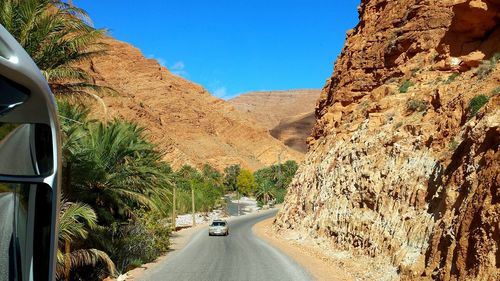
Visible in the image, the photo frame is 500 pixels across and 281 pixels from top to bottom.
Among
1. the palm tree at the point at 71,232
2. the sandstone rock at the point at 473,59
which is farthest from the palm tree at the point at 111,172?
the sandstone rock at the point at 473,59

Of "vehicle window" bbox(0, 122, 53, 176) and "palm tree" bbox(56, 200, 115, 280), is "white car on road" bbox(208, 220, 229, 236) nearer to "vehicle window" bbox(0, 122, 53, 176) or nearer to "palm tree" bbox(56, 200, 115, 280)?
"palm tree" bbox(56, 200, 115, 280)

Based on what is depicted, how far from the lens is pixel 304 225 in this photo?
27594mm

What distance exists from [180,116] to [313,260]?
115 metres

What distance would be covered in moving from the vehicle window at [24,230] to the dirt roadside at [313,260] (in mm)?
12965

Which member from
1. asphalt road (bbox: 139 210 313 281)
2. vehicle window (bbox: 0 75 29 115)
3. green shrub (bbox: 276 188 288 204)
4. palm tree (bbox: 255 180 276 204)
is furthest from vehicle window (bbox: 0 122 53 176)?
green shrub (bbox: 276 188 288 204)

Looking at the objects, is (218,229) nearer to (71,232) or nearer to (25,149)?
(71,232)

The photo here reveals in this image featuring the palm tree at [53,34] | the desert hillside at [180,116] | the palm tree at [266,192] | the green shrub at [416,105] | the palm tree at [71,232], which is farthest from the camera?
the desert hillside at [180,116]

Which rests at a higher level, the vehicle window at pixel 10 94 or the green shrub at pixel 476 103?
the green shrub at pixel 476 103

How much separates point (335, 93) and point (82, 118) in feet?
79.1

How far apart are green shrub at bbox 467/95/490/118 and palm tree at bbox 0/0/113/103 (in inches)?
417

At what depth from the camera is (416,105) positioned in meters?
20.5

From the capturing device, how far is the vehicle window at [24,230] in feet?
8.50

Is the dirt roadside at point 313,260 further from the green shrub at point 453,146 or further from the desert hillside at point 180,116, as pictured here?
the desert hillside at point 180,116

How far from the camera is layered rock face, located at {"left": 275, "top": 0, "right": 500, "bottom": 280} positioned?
412 inches
